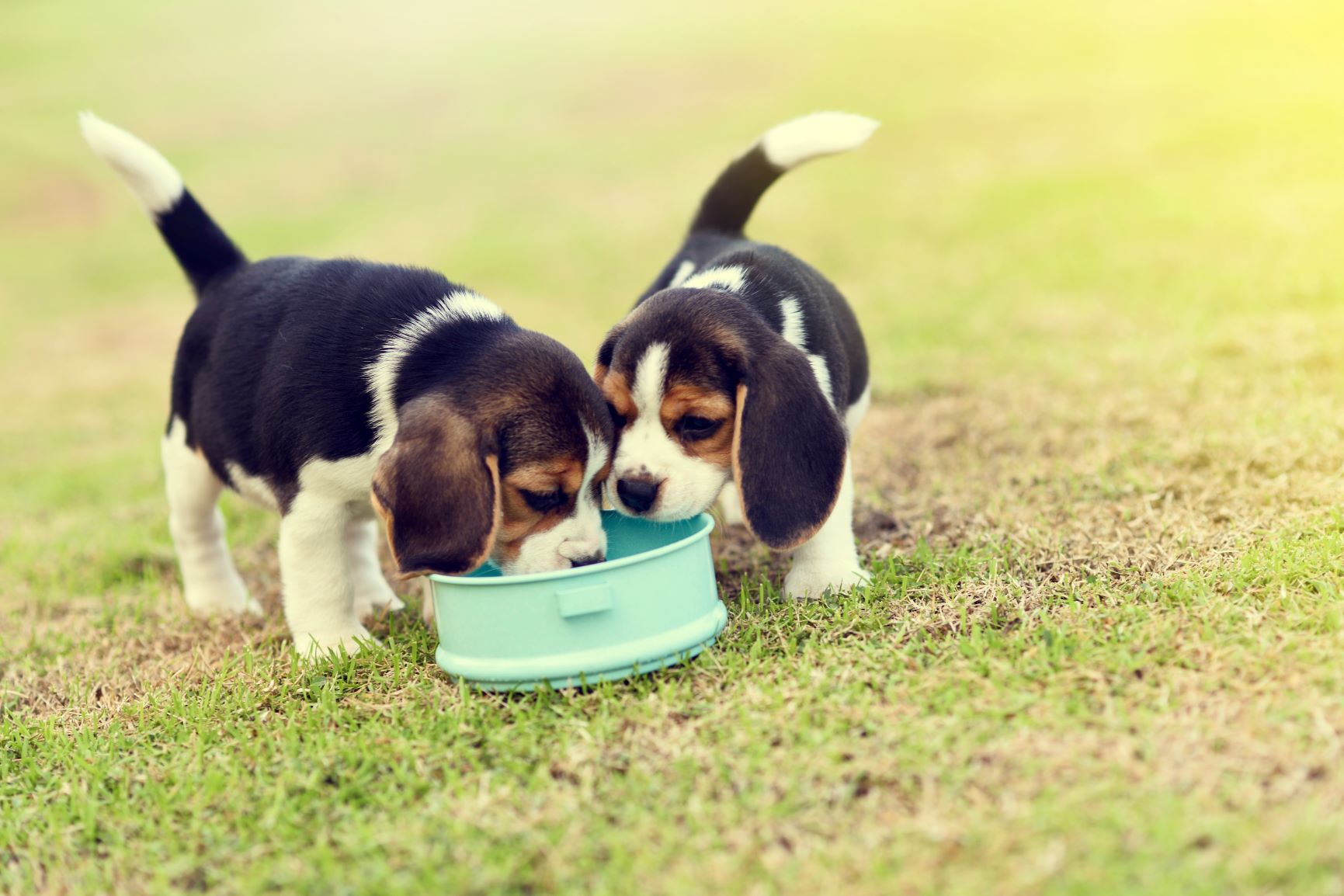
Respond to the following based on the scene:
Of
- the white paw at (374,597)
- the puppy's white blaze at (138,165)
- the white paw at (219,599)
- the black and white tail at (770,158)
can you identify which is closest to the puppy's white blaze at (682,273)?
the black and white tail at (770,158)

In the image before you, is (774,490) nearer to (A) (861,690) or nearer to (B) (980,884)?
(A) (861,690)

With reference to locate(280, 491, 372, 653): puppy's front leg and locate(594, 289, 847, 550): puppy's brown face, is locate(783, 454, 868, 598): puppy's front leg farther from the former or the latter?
locate(280, 491, 372, 653): puppy's front leg

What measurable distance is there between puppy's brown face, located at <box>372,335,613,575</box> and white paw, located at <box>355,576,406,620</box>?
1153 millimetres

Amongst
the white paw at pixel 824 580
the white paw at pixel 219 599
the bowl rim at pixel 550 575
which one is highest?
the bowl rim at pixel 550 575

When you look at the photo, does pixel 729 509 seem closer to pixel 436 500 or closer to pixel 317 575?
pixel 317 575

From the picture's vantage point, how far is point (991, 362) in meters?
7.68

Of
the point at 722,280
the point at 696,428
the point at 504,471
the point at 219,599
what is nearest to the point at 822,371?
the point at 722,280

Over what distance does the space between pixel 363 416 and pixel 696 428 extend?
103cm

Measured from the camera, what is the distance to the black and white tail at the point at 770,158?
15.8 feet

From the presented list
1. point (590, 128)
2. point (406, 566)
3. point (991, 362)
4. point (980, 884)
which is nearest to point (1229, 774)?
point (980, 884)

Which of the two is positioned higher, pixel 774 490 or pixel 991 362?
pixel 774 490

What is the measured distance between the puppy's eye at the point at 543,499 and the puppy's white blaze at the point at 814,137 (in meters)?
2.03

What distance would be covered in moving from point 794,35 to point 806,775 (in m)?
21.4

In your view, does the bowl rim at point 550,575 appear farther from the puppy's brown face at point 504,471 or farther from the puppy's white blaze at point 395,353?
the puppy's white blaze at point 395,353
